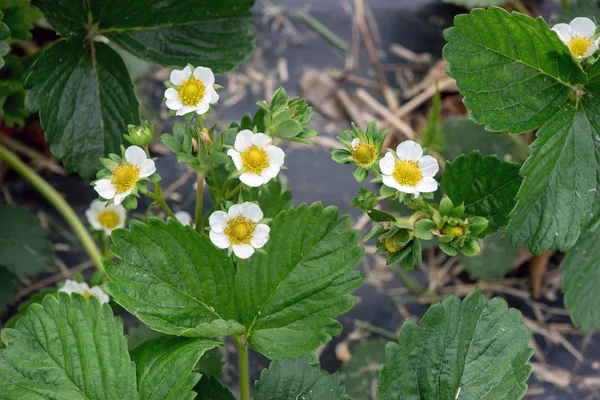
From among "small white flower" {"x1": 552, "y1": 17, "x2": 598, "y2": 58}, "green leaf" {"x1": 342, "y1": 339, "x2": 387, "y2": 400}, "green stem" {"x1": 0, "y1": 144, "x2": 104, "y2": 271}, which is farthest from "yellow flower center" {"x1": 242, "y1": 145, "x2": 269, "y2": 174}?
"green leaf" {"x1": 342, "y1": 339, "x2": 387, "y2": 400}

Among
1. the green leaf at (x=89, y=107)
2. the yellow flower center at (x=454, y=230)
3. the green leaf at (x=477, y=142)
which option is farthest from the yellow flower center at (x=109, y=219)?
the green leaf at (x=477, y=142)

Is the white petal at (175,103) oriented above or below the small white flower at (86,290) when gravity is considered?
above

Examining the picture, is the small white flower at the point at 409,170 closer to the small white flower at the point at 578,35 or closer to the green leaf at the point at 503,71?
the green leaf at the point at 503,71

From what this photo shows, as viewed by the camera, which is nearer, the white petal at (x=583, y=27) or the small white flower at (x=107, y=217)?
the white petal at (x=583, y=27)

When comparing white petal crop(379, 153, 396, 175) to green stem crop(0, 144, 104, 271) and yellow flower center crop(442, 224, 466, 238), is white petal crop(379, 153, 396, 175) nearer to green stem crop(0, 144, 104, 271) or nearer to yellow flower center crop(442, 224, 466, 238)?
yellow flower center crop(442, 224, 466, 238)

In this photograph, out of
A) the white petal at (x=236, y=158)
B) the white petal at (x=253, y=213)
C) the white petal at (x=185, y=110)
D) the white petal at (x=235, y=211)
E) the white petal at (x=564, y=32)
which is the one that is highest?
the white petal at (x=185, y=110)

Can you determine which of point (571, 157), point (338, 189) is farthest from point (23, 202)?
point (571, 157)
